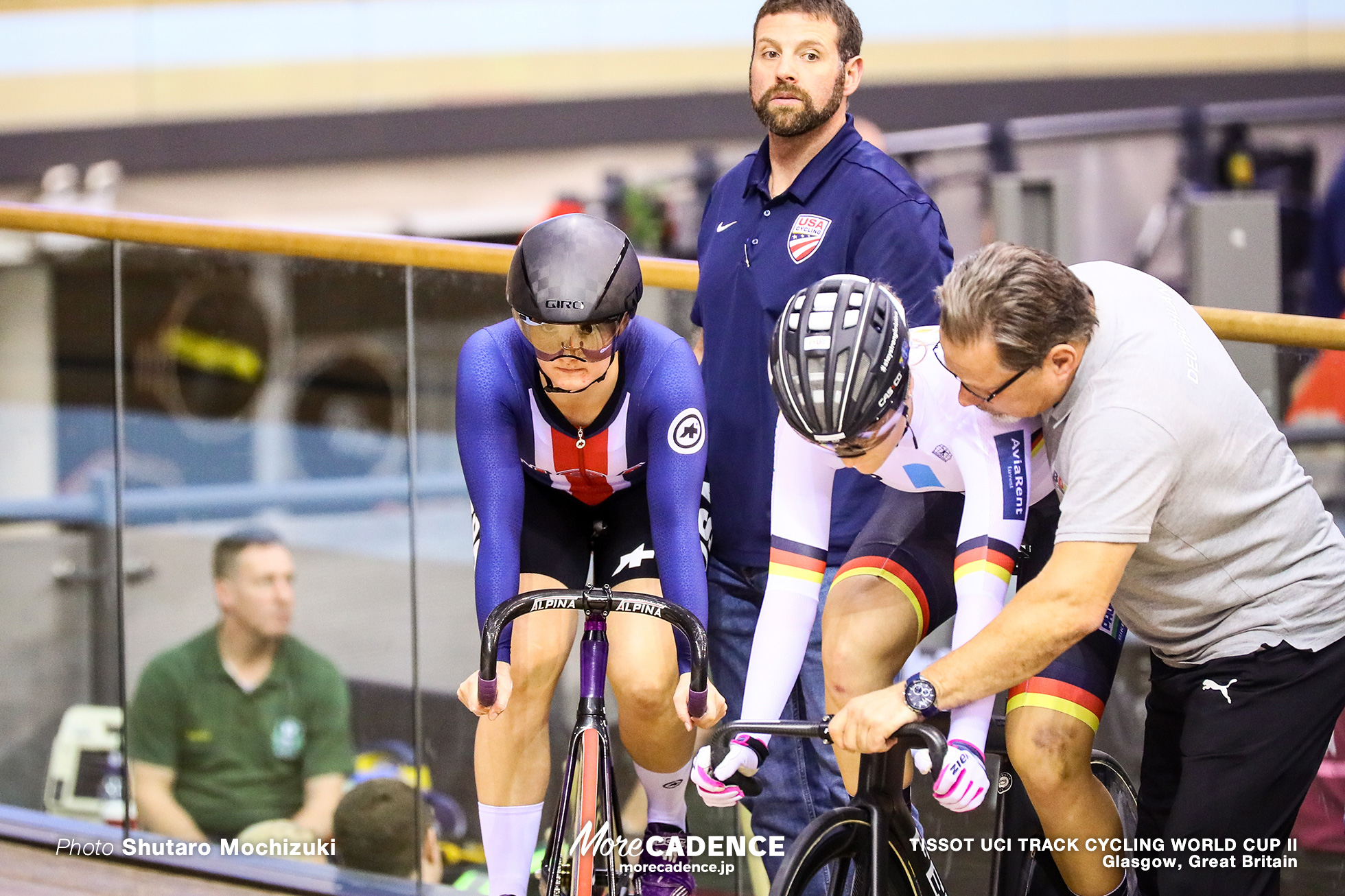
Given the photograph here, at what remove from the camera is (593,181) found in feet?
32.0

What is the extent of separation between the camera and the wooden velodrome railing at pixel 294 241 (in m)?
3.42

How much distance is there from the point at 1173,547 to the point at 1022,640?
1.10 ft

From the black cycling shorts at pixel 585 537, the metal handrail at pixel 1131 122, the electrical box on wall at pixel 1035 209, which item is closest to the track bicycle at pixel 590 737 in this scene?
the black cycling shorts at pixel 585 537

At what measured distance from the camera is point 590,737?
222 cm

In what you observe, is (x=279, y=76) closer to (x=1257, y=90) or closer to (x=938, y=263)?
(x=1257, y=90)

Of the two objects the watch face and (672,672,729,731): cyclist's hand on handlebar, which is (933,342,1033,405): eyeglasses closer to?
the watch face

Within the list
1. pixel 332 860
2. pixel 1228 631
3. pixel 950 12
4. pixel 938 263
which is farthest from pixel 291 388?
pixel 1228 631

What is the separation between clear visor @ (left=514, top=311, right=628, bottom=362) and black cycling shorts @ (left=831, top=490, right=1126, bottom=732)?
592 mm

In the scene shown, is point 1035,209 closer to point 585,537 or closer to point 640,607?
point 585,537

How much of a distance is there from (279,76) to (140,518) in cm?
539

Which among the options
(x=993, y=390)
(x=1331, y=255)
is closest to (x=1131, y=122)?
(x=1331, y=255)

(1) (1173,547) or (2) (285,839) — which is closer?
(1) (1173,547)

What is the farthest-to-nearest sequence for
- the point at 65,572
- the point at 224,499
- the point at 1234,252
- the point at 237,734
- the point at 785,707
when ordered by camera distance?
the point at 224,499 → the point at 65,572 → the point at 1234,252 → the point at 237,734 → the point at 785,707

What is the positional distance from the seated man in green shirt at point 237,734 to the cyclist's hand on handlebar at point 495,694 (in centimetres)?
176
